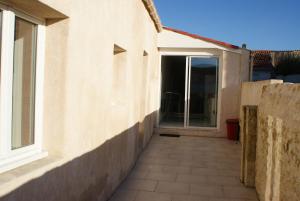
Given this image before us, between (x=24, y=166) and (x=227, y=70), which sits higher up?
(x=227, y=70)

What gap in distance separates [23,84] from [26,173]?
0.78m

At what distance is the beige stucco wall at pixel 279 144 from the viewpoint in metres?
3.12

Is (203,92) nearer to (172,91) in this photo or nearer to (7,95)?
(172,91)

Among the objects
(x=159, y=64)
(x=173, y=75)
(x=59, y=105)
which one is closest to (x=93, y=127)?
(x=59, y=105)

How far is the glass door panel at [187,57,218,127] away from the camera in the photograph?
37.8 feet

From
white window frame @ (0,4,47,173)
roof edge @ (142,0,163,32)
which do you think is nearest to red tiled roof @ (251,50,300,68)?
roof edge @ (142,0,163,32)

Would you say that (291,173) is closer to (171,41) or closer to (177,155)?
(177,155)

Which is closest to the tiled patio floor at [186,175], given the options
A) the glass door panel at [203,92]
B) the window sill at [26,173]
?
the glass door panel at [203,92]

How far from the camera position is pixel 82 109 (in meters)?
3.73

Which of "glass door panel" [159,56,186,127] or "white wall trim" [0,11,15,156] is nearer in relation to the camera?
"white wall trim" [0,11,15,156]

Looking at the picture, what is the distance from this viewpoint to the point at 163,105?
1256 centimetres

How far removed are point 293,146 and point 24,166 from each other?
8.19 feet

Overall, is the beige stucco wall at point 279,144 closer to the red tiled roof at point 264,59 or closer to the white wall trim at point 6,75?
the white wall trim at point 6,75

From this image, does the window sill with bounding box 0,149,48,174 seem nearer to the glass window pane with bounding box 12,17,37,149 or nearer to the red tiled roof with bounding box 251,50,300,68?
the glass window pane with bounding box 12,17,37,149
